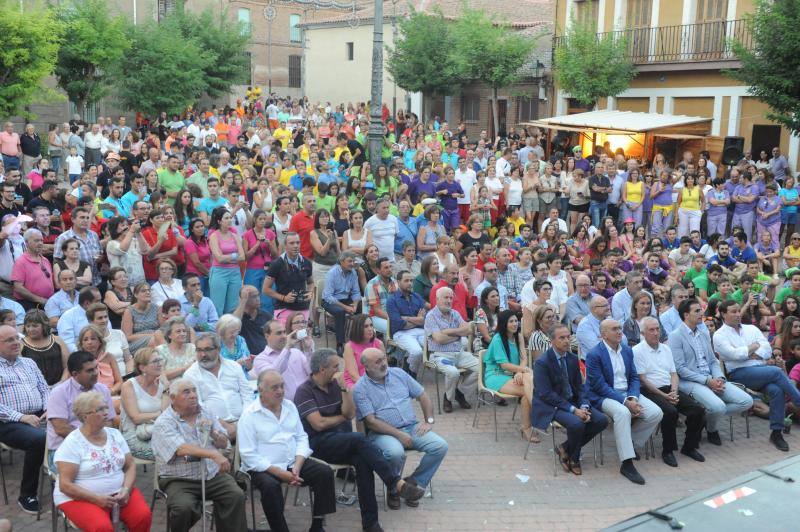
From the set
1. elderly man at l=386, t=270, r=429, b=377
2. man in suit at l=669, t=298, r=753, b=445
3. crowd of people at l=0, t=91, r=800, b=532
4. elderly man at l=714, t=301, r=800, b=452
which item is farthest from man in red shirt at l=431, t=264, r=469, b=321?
elderly man at l=714, t=301, r=800, b=452

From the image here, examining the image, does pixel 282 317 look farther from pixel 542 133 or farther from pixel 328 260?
pixel 542 133

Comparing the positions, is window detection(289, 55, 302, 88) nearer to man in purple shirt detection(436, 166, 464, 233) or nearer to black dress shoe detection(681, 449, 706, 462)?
man in purple shirt detection(436, 166, 464, 233)

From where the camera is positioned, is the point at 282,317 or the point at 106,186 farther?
the point at 106,186

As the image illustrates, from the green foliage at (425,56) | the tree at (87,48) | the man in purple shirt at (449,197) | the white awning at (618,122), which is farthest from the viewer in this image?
the green foliage at (425,56)

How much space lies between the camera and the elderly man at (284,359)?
301 inches

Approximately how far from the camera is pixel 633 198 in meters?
16.7

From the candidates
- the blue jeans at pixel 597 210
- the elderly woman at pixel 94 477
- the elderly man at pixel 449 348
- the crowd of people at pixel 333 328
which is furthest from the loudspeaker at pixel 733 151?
the elderly woman at pixel 94 477

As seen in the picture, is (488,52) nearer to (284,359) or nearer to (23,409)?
(284,359)

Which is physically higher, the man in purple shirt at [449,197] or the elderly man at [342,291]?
the man in purple shirt at [449,197]

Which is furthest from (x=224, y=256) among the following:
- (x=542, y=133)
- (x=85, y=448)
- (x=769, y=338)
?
(x=542, y=133)

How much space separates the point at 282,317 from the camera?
31.3ft

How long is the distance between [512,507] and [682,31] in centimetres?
2249

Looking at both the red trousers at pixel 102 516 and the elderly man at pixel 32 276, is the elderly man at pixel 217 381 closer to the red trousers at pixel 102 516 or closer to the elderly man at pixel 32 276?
the red trousers at pixel 102 516

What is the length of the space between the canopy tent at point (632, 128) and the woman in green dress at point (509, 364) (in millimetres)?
13280
